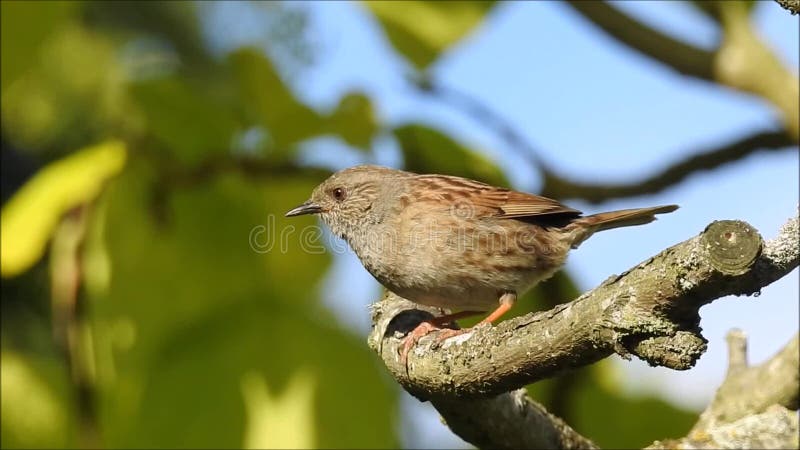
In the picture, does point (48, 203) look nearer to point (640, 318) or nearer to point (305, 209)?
point (305, 209)

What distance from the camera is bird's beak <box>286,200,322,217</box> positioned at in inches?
168

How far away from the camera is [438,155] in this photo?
4.27m

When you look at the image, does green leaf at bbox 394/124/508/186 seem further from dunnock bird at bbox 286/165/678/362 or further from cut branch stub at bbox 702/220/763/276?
cut branch stub at bbox 702/220/763/276

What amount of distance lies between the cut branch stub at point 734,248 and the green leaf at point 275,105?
2.24 m

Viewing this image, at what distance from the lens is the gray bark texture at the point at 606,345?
2215 millimetres

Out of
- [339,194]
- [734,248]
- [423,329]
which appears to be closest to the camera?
[734,248]

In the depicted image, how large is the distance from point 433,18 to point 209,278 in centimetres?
138

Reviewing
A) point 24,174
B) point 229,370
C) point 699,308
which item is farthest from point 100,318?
point 699,308

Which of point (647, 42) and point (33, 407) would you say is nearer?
point (33, 407)

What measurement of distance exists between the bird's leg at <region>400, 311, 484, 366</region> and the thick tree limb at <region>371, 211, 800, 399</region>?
1.37ft

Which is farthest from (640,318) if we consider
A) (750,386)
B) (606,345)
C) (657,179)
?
(657,179)

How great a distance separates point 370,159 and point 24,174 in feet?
6.68

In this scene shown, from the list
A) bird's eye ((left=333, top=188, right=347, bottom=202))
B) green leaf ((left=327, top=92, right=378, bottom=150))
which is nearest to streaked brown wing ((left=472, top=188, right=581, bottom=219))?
bird's eye ((left=333, top=188, right=347, bottom=202))

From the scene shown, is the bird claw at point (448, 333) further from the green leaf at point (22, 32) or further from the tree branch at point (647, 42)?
the green leaf at point (22, 32)
